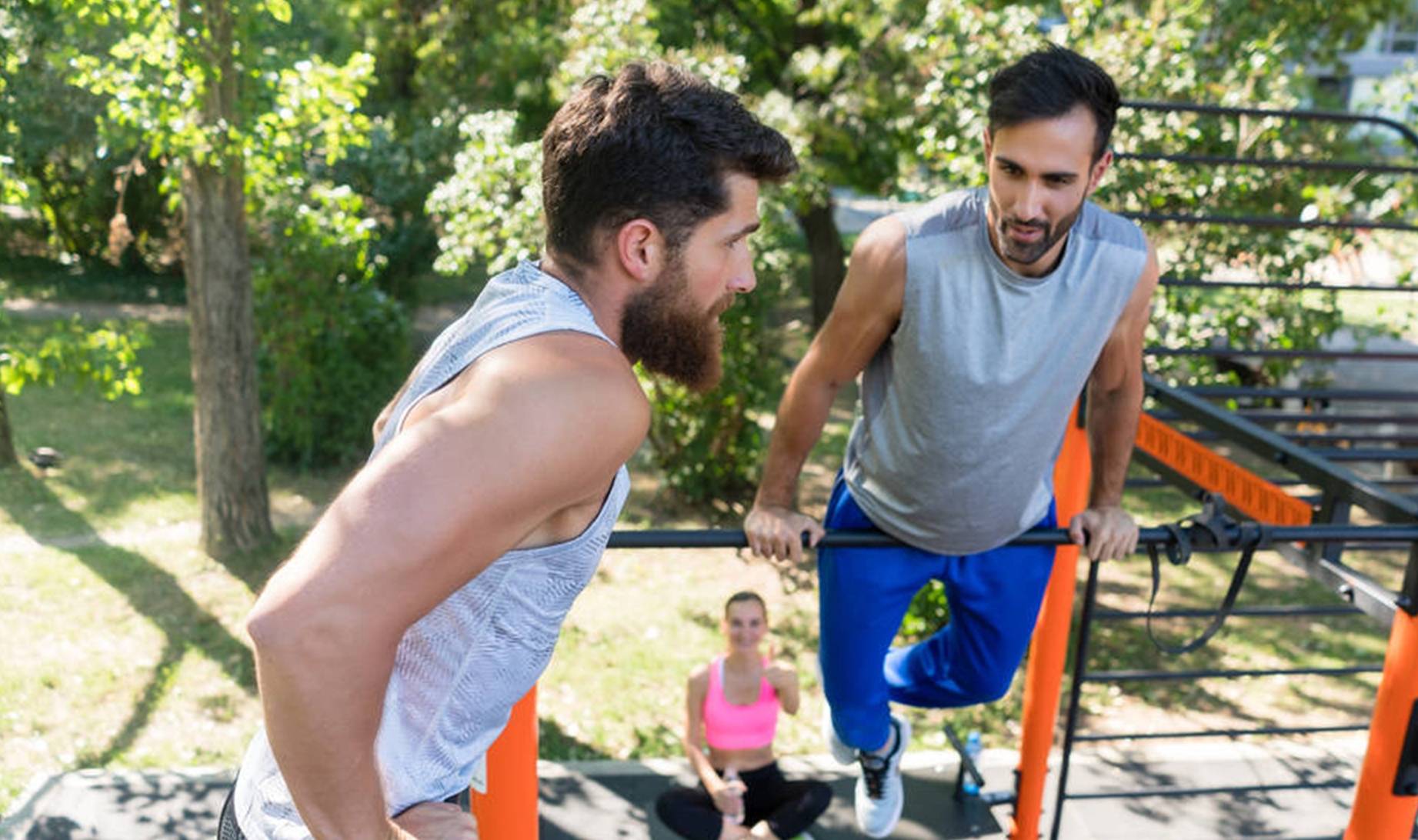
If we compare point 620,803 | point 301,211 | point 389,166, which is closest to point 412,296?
point 389,166

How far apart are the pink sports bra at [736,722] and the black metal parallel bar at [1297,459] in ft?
5.22

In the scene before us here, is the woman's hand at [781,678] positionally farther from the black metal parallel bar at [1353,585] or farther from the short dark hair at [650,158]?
the short dark hair at [650,158]

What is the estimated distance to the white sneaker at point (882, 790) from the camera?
328 centimetres

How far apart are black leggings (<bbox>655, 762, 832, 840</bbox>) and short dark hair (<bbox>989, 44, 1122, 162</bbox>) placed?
2269mm

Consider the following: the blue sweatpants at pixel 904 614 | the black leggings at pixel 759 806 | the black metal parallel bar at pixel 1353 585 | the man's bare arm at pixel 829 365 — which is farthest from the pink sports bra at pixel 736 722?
the black metal parallel bar at pixel 1353 585

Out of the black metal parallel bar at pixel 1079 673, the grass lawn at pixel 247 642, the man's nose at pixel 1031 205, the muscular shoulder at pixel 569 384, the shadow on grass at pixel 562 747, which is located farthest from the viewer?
the grass lawn at pixel 247 642

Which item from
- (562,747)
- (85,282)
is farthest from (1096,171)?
(85,282)

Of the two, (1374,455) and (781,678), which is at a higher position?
(1374,455)

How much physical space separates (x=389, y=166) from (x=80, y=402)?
389cm

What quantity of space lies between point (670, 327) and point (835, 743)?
210cm

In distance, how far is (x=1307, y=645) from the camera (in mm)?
6809

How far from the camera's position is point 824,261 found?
11867 mm

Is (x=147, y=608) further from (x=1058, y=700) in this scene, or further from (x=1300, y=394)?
(x=1300, y=394)

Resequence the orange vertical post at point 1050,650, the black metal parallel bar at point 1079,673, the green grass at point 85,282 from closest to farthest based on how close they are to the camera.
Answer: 1. the black metal parallel bar at point 1079,673
2. the orange vertical post at point 1050,650
3. the green grass at point 85,282
